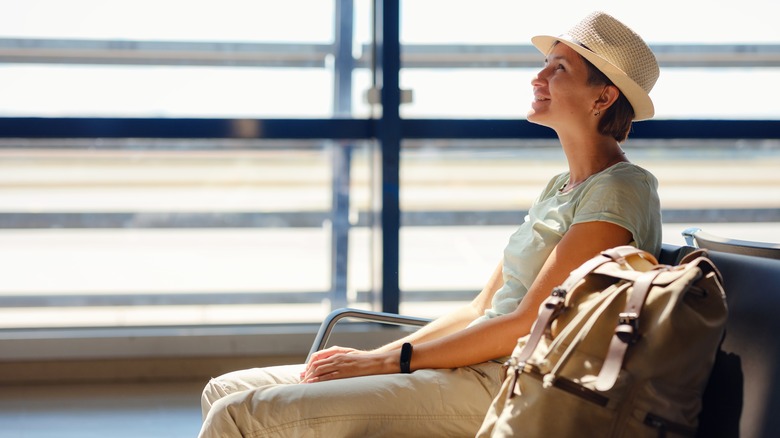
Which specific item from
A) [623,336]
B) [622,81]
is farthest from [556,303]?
[622,81]

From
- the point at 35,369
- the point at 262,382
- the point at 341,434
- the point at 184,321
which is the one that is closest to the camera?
the point at 341,434

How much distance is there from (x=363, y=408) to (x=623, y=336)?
572 millimetres

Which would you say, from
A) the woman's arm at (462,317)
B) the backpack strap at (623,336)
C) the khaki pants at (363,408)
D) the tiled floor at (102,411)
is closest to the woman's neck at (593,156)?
the woman's arm at (462,317)

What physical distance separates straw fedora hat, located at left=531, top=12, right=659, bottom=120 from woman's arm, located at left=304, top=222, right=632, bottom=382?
327mm

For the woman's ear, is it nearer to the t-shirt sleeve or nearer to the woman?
the woman

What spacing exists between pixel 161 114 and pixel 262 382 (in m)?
2.08

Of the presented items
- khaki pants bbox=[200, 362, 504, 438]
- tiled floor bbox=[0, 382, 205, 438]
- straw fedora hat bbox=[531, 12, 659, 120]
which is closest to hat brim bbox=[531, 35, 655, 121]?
straw fedora hat bbox=[531, 12, 659, 120]

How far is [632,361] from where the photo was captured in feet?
3.92

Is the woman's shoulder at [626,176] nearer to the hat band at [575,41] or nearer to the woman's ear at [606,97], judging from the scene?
the woman's ear at [606,97]

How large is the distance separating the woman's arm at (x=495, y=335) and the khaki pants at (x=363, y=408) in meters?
0.05

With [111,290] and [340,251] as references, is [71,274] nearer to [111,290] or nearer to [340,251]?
[111,290]

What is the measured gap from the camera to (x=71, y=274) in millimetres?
3801

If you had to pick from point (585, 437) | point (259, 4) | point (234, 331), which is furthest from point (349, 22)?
point (585, 437)

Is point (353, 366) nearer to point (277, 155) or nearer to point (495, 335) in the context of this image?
point (495, 335)
